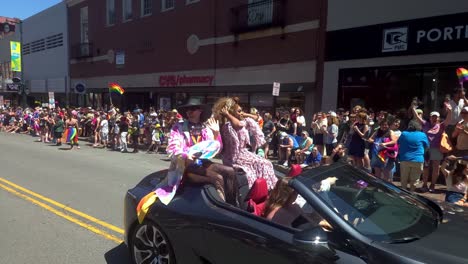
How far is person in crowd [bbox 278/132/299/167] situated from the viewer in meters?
11.0

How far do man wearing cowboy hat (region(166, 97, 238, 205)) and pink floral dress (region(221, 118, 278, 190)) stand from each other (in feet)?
0.41

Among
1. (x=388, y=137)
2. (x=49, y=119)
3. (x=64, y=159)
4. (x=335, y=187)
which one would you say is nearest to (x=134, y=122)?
(x=64, y=159)

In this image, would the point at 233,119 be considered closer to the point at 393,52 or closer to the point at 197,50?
the point at 393,52

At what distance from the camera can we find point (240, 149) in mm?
4352

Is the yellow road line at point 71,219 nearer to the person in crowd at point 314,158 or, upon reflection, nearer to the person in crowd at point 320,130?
the person in crowd at point 314,158

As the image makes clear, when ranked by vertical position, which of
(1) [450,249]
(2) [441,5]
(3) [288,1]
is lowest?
(1) [450,249]

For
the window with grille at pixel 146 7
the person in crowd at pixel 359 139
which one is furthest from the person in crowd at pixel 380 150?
the window with grille at pixel 146 7

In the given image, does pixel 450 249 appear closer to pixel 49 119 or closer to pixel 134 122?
pixel 134 122

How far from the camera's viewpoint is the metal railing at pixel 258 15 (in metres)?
15.6

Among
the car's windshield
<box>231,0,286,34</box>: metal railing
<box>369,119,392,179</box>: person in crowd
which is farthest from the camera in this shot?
<box>231,0,286,34</box>: metal railing

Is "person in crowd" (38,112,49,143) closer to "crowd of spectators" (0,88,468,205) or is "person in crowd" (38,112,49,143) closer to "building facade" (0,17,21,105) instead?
"crowd of spectators" (0,88,468,205)

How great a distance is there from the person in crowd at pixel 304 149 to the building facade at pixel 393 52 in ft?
11.7

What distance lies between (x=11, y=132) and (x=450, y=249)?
27.1 m

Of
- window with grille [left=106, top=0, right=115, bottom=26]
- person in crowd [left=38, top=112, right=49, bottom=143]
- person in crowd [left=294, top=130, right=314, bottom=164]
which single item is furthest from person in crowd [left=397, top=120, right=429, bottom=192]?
window with grille [left=106, top=0, right=115, bottom=26]
